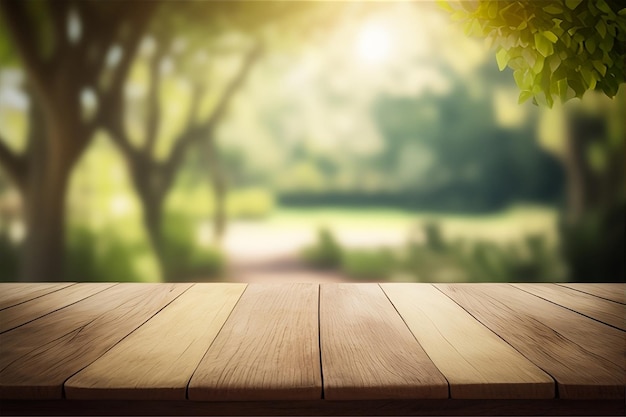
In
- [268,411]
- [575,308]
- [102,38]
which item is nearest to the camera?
[268,411]

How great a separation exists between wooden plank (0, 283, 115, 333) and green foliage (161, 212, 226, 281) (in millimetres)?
557

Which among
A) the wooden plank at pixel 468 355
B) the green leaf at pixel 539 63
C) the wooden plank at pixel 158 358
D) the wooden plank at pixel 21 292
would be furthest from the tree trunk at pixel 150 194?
the green leaf at pixel 539 63

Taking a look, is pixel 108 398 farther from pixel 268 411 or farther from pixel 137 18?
pixel 137 18

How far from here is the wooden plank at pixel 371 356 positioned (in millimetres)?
894

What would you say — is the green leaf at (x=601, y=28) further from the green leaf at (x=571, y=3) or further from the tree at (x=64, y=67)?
the tree at (x=64, y=67)

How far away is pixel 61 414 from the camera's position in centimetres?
91

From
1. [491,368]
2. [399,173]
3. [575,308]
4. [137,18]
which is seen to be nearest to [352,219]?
[399,173]

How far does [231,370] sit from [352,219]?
152cm

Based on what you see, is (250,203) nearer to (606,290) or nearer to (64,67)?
(64,67)

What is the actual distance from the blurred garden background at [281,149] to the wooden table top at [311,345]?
0.65 m

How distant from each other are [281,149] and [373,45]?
1.97 feet

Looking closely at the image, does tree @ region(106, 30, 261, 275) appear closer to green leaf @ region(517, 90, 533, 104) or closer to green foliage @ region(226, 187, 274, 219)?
green foliage @ region(226, 187, 274, 219)

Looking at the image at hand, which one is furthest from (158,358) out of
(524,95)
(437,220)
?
(437,220)

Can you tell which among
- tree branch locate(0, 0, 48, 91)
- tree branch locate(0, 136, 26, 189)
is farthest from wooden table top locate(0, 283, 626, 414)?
tree branch locate(0, 0, 48, 91)
